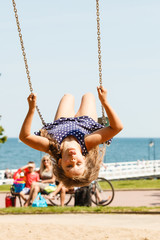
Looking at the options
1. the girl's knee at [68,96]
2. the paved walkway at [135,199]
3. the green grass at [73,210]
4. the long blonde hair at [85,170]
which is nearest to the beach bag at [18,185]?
the green grass at [73,210]

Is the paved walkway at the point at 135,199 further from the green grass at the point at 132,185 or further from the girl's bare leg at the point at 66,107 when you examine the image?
the girl's bare leg at the point at 66,107

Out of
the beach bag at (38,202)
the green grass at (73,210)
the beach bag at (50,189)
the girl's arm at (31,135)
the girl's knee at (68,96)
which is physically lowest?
the green grass at (73,210)

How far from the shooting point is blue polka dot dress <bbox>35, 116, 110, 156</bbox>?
17.5ft

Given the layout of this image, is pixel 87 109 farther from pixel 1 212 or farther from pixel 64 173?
pixel 1 212

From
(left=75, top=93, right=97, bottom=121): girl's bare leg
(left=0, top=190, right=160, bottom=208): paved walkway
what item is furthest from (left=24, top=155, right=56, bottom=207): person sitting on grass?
(left=75, top=93, right=97, bottom=121): girl's bare leg

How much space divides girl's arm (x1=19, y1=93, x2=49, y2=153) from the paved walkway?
26.6ft

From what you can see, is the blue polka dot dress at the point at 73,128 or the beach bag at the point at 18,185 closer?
the blue polka dot dress at the point at 73,128

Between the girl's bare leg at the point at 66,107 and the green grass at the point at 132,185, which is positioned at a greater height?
the girl's bare leg at the point at 66,107

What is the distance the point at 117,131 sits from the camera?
5082 millimetres

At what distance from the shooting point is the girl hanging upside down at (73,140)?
5.04 metres
